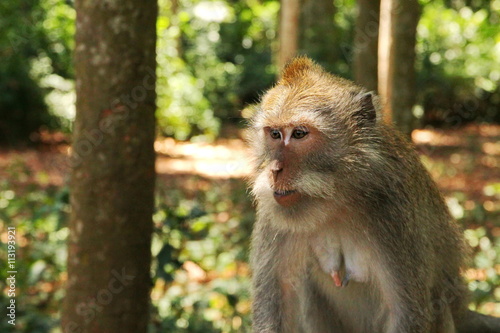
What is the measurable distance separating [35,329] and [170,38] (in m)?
11.1

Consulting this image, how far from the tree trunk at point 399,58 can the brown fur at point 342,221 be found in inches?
188

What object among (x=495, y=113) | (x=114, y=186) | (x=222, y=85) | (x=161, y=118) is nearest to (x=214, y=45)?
(x=222, y=85)

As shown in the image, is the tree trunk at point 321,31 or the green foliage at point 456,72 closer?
the tree trunk at point 321,31

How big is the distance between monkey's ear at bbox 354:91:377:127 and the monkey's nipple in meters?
0.60

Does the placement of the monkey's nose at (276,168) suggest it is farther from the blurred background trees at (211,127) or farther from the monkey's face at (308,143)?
the blurred background trees at (211,127)

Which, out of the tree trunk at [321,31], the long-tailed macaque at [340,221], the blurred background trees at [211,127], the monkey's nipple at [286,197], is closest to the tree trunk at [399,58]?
the blurred background trees at [211,127]

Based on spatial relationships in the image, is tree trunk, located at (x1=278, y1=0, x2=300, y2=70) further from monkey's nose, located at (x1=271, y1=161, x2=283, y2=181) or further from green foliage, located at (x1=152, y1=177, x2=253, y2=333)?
monkey's nose, located at (x1=271, y1=161, x2=283, y2=181)

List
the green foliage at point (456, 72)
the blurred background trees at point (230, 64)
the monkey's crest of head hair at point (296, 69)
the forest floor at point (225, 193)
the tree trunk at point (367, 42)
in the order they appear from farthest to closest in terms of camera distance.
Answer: the green foliage at point (456, 72)
the blurred background trees at point (230, 64)
the tree trunk at point (367, 42)
the forest floor at point (225, 193)
the monkey's crest of head hair at point (296, 69)

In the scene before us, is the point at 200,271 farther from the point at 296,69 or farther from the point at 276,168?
the point at 276,168

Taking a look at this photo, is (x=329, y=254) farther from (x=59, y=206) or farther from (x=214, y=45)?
(x=214, y=45)

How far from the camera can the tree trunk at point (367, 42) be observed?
7.16 m

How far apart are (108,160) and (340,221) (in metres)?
1.41

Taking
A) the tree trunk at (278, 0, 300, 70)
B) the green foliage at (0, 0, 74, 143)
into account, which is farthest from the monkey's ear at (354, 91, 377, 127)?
the green foliage at (0, 0, 74, 143)

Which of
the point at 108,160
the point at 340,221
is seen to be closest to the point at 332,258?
the point at 340,221
